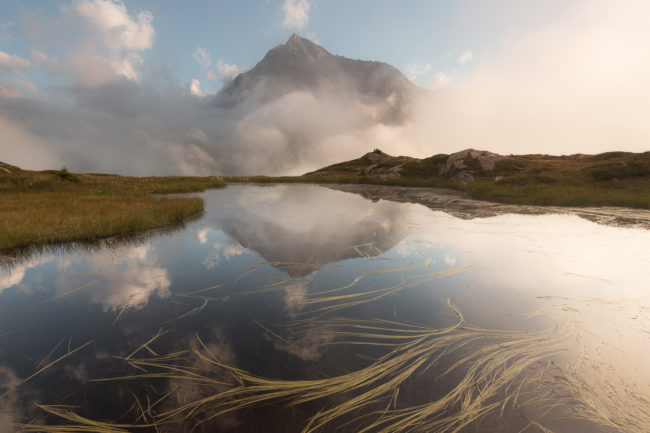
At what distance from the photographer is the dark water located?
246cm

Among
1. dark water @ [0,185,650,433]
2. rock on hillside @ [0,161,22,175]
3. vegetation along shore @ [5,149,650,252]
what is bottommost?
dark water @ [0,185,650,433]

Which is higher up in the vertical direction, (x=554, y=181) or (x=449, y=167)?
(x=449, y=167)

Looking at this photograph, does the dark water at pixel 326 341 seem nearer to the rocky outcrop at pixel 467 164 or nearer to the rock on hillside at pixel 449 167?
the rocky outcrop at pixel 467 164

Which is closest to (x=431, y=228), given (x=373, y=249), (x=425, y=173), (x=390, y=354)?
(x=373, y=249)

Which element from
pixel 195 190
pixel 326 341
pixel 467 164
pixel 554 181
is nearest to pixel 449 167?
pixel 467 164

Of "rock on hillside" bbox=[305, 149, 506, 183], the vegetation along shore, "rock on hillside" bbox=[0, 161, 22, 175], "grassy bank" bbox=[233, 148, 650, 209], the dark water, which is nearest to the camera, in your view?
the dark water

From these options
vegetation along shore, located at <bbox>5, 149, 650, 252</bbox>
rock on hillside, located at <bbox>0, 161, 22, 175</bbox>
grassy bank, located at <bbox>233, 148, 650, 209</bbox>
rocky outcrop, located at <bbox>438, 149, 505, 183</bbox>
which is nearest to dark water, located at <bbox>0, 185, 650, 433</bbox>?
vegetation along shore, located at <bbox>5, 149, 650, 252</bbox>

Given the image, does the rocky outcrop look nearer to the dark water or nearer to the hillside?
the hillside

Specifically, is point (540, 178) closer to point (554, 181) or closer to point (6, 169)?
point (554, 181)

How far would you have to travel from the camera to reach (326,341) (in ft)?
11.6

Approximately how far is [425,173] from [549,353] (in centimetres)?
3732

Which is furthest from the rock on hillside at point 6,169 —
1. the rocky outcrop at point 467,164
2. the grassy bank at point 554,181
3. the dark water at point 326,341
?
the rocky outcrop at point 467,164

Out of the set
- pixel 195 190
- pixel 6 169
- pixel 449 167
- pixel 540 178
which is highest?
pixel 449 167

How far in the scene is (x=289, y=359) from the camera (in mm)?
3172
